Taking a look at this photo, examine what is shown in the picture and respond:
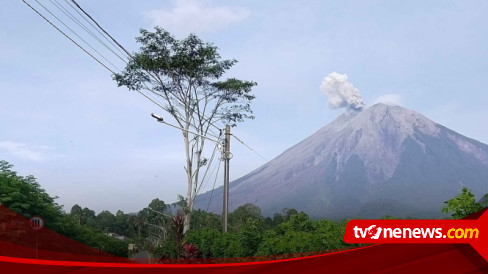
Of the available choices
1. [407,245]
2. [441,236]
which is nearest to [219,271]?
[407,245]

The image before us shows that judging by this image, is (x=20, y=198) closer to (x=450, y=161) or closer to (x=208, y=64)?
(x=208, y=64)

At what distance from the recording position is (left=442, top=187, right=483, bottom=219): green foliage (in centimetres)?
475

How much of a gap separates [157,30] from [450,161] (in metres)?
189

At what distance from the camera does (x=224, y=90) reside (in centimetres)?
2781

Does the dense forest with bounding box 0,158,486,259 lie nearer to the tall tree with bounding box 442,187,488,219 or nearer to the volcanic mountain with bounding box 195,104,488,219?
the tall tree with bounding box 442,187,488,219

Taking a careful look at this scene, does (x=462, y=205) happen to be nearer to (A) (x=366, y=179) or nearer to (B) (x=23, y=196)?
(B) (x=23, y=196)

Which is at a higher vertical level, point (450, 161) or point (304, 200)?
point (450, 161)

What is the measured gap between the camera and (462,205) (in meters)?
4.80

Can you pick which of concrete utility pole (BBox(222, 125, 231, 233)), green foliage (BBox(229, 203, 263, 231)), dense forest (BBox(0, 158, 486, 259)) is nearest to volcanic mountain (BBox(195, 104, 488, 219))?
green foliage (BBox(229, 203, 263, 231))

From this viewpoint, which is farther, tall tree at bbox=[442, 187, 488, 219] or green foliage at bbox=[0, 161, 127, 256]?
green foliage at bbox=[0, 161, 127, 256]

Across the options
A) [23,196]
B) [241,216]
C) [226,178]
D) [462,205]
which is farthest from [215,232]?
[241,216]

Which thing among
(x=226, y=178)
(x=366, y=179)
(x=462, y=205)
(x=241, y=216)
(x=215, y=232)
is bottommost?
(x=241, y=216)

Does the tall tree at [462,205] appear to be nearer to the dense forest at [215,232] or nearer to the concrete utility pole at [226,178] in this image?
the dense forest at [215,232]

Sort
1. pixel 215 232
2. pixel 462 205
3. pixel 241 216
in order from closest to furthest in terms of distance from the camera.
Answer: pixel 462 205 < pixel 215 232 < pixel 241 216
